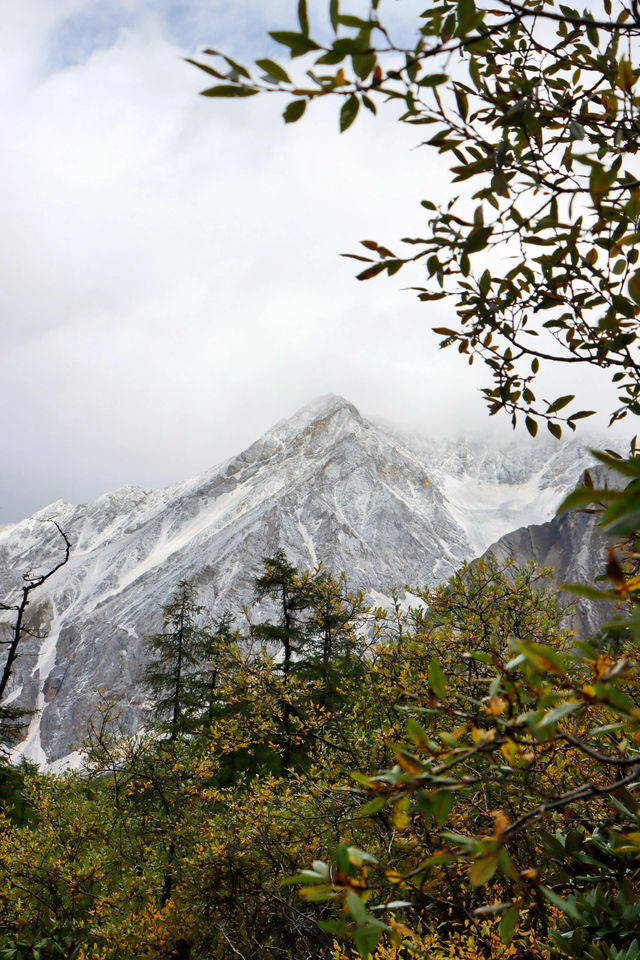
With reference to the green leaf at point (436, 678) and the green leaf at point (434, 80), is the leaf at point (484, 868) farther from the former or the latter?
the green leaf at point (434, 80)

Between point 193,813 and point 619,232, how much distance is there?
773 cm

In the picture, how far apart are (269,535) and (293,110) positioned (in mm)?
87402

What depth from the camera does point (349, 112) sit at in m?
1.26

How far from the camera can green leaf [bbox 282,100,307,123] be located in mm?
1190

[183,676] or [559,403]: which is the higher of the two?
[559,403]

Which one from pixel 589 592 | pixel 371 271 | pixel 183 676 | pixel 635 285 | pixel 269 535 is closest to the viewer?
pixel 589 592

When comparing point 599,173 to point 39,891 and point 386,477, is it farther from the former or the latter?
point 386,477

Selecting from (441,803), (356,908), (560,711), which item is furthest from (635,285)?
(356,908)

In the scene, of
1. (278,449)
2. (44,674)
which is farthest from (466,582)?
(278,449)

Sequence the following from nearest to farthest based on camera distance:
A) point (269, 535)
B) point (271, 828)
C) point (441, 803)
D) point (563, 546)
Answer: point (441, 803)
point (271, 828)
point (563, 546)
point (269, 535)

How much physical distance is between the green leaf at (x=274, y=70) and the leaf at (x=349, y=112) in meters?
0.19

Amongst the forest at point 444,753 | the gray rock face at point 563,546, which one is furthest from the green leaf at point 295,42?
the gray rock face at point 563,546

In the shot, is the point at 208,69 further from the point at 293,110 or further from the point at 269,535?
the point at 269,535

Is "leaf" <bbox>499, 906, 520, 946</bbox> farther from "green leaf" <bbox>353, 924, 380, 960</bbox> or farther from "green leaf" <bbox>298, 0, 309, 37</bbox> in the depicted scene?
"green leaf" <bbox>298, 0, 309, 37</bbox>
